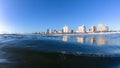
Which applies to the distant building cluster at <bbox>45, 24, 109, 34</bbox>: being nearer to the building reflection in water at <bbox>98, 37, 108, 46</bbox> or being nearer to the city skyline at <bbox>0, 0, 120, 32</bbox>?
the city skyline at <bbox>0, 0, 120, 32</bbox>

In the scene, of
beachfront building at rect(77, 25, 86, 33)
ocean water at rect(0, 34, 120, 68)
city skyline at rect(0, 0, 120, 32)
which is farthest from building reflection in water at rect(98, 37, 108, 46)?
beachfront building at rect(77, 25, 86, 33)

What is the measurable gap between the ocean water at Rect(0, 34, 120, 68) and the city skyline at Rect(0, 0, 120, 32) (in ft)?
0.72

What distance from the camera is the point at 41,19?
142 inches

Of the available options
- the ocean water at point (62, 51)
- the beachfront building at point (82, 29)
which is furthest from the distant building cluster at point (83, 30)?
the ocean water at point (62, 51)

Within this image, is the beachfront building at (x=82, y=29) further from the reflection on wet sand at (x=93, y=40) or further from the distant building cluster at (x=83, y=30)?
the reflection on wet sand at (x=93, y=40)

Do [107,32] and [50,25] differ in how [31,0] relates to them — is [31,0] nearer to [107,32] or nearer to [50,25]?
[50,25]

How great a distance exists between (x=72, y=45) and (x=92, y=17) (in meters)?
0.69

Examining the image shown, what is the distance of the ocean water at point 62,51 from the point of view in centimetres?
367

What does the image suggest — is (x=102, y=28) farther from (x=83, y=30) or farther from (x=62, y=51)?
(x=62, y=51)

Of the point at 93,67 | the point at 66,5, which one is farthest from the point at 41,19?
the point at 93,67

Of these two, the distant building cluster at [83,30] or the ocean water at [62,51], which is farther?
the ocean water at [62,51]

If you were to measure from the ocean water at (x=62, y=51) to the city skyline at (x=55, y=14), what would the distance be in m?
0.22

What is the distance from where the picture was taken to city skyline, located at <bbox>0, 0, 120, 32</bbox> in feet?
11.6

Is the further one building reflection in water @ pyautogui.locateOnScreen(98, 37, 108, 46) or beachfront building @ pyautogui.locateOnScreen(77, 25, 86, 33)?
building reflection in water @ pyautogui.locateOnScreen(98, 37, 108, 46)
